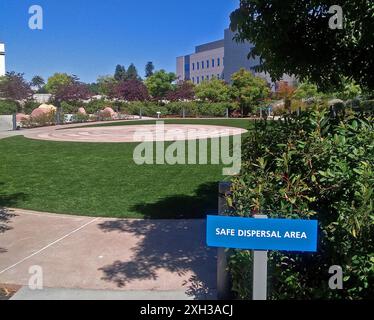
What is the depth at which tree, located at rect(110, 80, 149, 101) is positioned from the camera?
186 feet

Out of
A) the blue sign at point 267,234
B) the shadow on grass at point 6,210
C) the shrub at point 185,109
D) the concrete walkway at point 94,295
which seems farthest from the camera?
the shrub at point 185,109

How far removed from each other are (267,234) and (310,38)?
111 inches

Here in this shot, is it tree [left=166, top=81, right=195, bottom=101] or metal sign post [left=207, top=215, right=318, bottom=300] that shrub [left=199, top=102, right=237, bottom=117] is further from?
metal sign post [left=207, top=215, right=318, bottom=300]

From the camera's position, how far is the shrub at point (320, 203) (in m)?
3.08

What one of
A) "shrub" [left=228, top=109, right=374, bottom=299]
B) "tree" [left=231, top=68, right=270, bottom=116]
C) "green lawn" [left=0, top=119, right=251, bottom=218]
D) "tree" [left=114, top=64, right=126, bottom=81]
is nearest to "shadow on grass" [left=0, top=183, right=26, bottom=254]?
"green lawn" [left=0, top=119, right=251, bottom=218]

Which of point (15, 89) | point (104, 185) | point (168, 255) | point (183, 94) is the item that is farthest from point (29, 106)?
point (168, 255)

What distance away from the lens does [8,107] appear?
44.5 metres

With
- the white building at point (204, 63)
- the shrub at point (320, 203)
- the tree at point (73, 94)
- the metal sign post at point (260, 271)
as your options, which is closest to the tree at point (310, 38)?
the shrub at point (320, 203)

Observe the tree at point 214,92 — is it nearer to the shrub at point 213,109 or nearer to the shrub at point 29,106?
the shrub at point 213,109

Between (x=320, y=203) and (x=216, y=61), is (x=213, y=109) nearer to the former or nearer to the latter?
(x=320, y=203)

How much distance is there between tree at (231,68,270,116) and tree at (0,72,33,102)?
23.3m

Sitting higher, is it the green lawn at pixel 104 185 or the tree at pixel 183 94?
the tree at pixel 183 94

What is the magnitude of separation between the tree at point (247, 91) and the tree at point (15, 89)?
2334 centimetres
